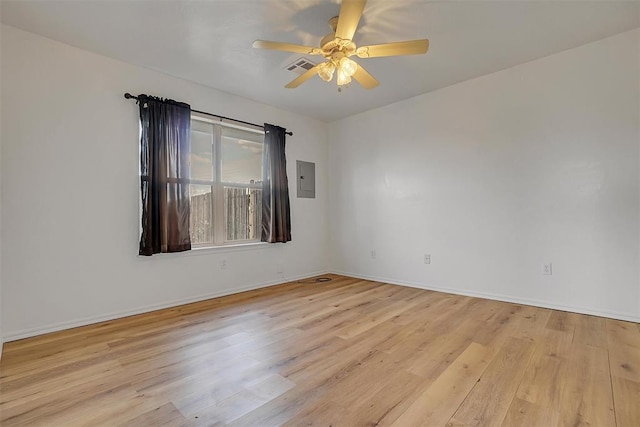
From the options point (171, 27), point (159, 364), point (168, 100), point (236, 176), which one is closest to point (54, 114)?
point (168, 100)

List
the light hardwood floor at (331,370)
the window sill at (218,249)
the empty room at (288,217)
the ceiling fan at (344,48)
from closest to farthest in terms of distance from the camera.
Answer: the light hardwood floor at (331,370) < the empty room at (288,217) < the ceiling fan at (344,48) < the window sill at (218,249)

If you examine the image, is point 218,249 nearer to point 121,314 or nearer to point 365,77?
point 121,314

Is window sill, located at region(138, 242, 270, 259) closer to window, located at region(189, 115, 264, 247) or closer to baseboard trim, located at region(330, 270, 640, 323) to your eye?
window, located at region(189, 115, 264, 247)

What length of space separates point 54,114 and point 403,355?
11.7 ft

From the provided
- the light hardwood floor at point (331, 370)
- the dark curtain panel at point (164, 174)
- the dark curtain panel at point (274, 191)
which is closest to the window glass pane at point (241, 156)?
the dark curtain panel at point (274, 191)

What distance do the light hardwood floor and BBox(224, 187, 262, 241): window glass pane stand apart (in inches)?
49.8

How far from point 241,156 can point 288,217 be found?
43.0 inches

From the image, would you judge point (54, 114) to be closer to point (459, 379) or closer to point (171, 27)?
point (171, 27)

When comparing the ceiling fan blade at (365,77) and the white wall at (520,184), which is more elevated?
the ceiling fan blade at (365,77)

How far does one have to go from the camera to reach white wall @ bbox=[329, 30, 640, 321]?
108 inches

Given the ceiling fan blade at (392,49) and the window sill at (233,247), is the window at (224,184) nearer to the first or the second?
the window sill at (233,247)

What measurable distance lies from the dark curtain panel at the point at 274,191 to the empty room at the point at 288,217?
0.03 metres

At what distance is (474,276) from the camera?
3.56m

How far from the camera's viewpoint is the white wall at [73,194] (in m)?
2.44
